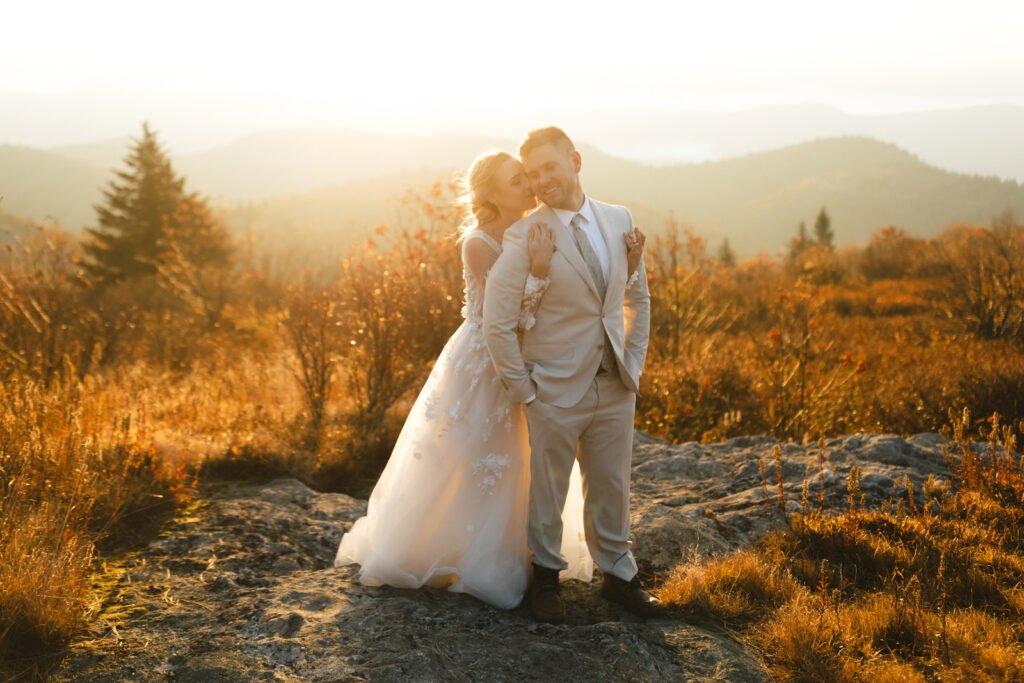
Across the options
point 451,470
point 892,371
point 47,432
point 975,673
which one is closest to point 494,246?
point 451,470

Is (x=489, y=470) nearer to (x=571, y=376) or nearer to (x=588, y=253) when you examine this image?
(x=571, y=376)

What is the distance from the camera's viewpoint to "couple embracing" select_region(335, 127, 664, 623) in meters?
3.09

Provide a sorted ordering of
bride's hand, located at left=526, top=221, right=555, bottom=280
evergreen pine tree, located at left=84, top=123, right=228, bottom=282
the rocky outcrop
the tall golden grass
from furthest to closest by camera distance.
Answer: evergreen pine tree, located at left=84, top=123, right=228, bottom=282
the tall golden grass
bride's hand, located at left=526, top=221, right=555, bottom=280
the rocky outcrop

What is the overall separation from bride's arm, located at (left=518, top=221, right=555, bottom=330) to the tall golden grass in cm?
181

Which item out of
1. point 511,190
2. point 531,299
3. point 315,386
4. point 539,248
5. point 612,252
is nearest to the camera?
point 539,248

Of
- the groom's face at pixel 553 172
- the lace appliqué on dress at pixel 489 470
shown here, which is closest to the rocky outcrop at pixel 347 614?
the lace appliqué on dress at pixel 489 470

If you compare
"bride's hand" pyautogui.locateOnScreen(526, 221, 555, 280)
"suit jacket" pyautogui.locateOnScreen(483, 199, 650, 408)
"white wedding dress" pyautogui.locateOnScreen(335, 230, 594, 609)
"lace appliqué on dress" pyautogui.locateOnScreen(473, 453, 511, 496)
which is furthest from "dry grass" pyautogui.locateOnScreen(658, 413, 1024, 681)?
"bride's hand" pyautogui.locateOnScreen(526, 221, 555, 280)

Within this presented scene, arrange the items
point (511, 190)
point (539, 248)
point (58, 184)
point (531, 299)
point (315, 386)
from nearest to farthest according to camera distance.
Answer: point (539, 248) < point (531, 299) < point (511, 190) < point (315, 386) < point (58, 184)

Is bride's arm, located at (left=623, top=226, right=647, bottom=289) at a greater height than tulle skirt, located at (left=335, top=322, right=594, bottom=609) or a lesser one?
greater

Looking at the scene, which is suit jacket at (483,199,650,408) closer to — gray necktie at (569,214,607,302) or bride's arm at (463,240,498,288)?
gray necktie at (569,214,607,302)

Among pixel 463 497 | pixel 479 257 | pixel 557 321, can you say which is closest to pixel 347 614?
pixel 463 497

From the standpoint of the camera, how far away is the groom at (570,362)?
10.1ft

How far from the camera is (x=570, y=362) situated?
123 inches

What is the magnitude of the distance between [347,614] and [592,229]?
2.17 m
